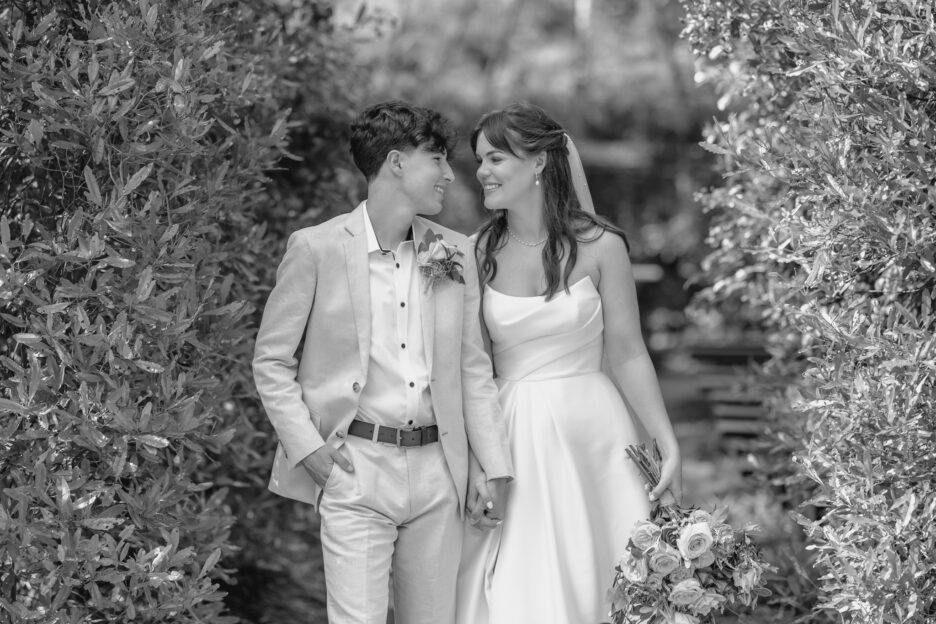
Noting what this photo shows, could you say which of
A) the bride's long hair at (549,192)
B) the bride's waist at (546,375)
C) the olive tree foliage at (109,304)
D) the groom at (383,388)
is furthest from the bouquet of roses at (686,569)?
the olive tree foliage at (109,304)

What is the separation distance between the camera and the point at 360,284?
354 cm

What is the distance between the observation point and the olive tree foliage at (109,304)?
330 centimetres

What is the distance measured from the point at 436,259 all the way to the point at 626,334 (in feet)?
2.57

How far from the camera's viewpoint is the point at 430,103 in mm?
12312

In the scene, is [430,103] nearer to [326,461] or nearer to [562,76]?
[562,76]

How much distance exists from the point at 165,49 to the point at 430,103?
884 centimetres

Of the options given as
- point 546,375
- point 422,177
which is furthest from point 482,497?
point 422,177

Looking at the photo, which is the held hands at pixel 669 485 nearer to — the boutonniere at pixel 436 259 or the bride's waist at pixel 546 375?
the bride's waist at pixel 546 375

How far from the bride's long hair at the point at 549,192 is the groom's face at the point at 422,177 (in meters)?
0.43

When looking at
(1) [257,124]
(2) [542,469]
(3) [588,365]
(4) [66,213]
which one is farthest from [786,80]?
(4) [66,213]

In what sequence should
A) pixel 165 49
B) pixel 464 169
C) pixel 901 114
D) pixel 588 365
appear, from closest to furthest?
pixel 901 114, pixel 165 49, pixel 588 365, pixel 464 169

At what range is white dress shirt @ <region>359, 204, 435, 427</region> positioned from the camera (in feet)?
11.6

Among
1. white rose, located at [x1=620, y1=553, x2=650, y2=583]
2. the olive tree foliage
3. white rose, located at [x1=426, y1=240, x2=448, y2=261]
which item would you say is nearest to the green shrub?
white rose, located at [x1=620, y1=553, x2=650, y2=583]

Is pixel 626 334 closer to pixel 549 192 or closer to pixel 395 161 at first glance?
pixel 549 192
